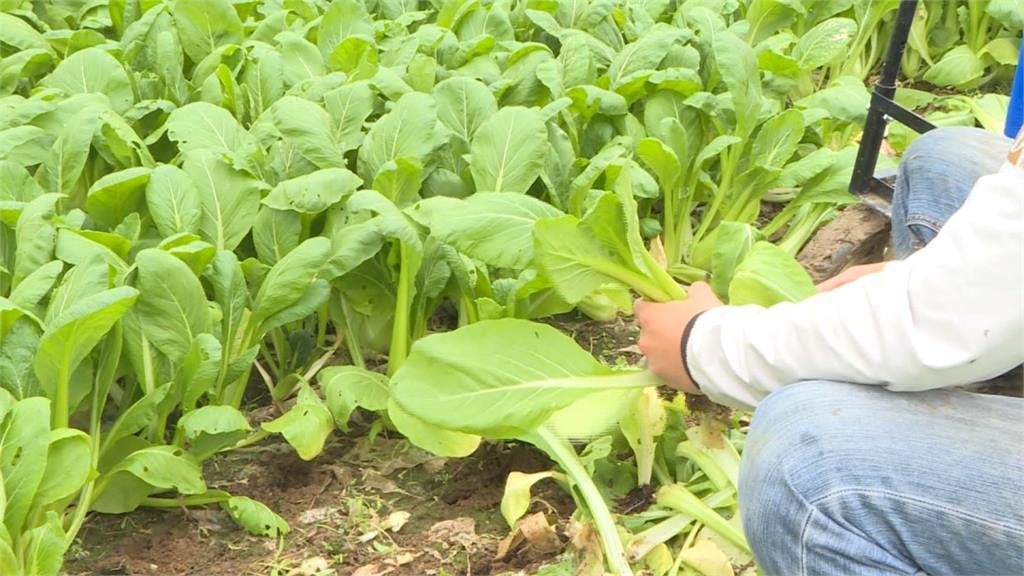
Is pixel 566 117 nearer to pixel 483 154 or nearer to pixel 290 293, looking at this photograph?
pixel 483 154

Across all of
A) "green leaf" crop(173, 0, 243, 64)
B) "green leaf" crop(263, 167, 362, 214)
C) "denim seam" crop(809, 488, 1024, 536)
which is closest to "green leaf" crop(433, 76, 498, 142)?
"green leaf" crop(263, 167, 362, 214)

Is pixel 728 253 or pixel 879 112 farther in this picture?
A: pixel 879 112

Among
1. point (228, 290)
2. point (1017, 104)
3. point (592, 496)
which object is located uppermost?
point (1017, 104)

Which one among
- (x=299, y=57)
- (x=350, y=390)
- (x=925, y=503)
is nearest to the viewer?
(x=925, y=503)

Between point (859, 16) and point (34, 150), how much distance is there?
2.58 metres

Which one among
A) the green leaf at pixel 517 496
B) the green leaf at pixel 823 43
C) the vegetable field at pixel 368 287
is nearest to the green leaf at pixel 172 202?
the vegetable field at pixel 368 287

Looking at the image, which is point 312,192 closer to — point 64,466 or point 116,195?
point 116,195

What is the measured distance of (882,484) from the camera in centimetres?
129

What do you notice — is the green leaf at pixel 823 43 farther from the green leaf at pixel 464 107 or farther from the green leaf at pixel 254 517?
the green leaf at pixel 254 517

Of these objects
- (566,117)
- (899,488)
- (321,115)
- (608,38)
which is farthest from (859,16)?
(899,488)

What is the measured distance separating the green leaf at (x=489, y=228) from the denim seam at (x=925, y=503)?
2.11 feet

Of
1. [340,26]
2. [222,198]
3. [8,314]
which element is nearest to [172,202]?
[222,198]

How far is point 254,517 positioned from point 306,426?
0.17 m

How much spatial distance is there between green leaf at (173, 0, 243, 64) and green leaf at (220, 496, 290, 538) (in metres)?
1.44
